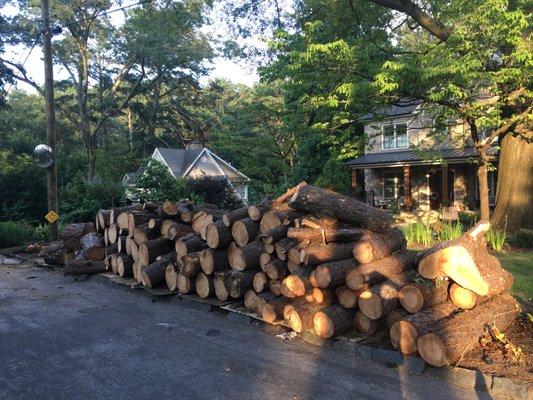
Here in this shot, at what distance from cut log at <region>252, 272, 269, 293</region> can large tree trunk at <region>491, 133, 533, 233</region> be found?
29.1 ft

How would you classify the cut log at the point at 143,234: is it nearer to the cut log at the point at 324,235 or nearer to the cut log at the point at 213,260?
the cut log at the point at 213,260

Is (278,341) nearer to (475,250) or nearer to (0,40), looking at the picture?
(475,250)

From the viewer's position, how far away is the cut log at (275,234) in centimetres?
634

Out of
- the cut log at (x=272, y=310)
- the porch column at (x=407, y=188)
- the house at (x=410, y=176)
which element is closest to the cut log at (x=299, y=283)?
the cut log at (x=272, y=310)

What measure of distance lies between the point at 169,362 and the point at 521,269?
6886 mm

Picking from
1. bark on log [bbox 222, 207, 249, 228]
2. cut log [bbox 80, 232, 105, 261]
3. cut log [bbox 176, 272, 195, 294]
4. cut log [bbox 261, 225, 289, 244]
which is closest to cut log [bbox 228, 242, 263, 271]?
cut log [bbox 261, 225, 289, 244]

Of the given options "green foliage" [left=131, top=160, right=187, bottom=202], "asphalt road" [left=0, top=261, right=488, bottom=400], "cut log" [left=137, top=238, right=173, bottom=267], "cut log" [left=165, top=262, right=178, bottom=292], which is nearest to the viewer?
"asphalt road" [left=0, top=261, right=488, bottom=400]

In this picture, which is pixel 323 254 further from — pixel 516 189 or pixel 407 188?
pixel 407 188

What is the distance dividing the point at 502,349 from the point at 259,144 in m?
26.9

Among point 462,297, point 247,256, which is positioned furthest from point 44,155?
point 462,297

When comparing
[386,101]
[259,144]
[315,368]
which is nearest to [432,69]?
[386,101]

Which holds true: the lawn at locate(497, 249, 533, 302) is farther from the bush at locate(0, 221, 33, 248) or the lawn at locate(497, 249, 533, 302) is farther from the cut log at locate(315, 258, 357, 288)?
the bush at locate(0, 221, 33, 248)

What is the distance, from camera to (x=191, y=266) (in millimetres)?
7203

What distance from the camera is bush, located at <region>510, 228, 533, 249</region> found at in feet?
37.1
